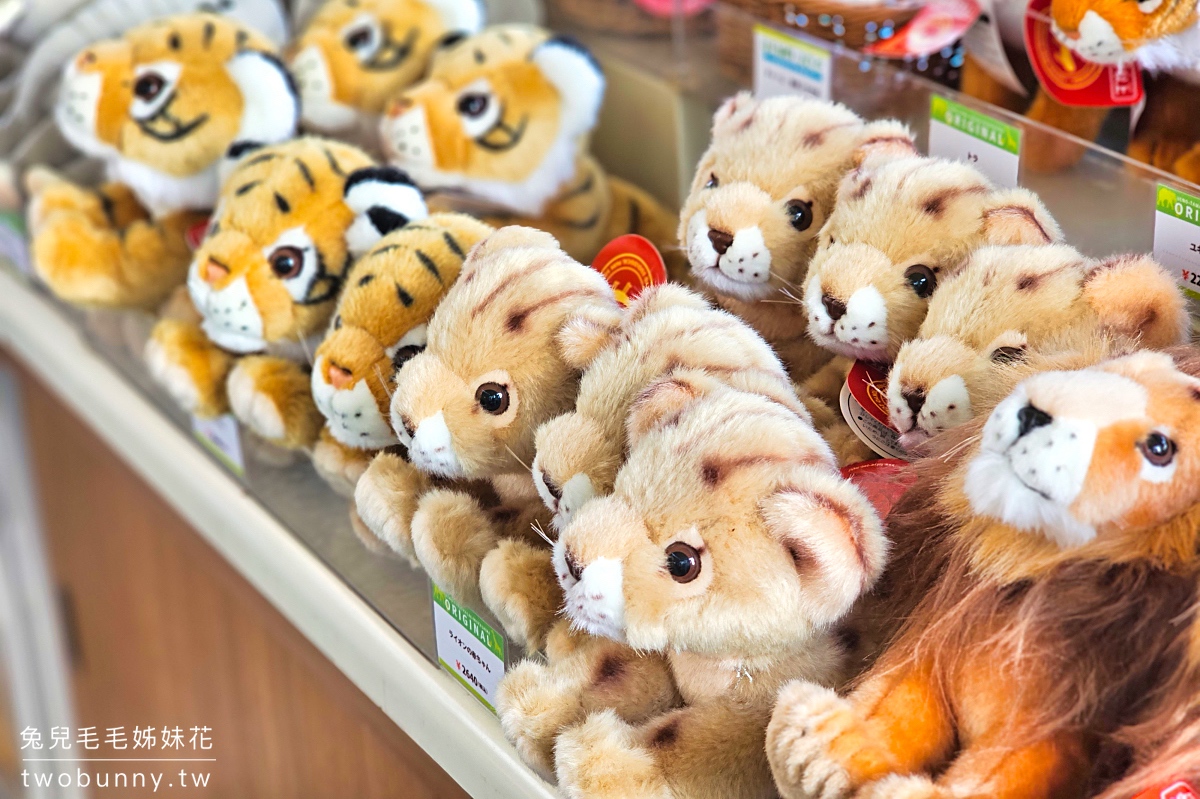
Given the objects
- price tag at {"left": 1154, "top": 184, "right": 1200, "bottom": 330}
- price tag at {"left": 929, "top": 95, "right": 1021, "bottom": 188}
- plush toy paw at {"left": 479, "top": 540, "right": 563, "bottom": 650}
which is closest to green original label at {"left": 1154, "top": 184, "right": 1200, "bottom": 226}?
price tag at {"left": 1154, "top": 184, "right": 1200, "bottom": 330}

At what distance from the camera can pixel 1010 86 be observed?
47.2 inches

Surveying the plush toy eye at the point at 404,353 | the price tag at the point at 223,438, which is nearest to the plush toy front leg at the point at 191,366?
the price tag at the point at 223,438

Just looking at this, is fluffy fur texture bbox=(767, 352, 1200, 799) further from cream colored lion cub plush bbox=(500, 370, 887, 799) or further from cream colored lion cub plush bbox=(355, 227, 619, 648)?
cream colored lion cub plush bbox=(355, 227, 619, 648)

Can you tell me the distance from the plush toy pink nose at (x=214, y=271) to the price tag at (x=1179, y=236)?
767 mm

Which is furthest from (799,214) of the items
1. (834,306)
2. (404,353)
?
(404,353)

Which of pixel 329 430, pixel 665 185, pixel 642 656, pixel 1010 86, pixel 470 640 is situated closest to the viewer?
pixel 642 656

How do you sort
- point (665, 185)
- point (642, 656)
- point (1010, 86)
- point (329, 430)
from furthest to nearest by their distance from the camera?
1. point (665, 185)
2. point (1010, 86)
3. point (329, 430)
4. point (642, 656)

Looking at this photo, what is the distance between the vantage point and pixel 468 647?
34.3 inches

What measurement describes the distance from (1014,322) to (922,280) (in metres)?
0.09

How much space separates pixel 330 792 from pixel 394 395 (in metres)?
0.66

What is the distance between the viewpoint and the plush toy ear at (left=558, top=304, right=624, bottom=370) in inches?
30.0

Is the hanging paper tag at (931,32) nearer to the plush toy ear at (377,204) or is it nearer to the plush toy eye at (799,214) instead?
the plush toy eye at (799,214)

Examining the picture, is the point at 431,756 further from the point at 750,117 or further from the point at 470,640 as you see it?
the point at 750,117

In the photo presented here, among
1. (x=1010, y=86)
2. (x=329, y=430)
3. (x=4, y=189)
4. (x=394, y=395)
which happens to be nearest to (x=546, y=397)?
(x=394, y=395)
